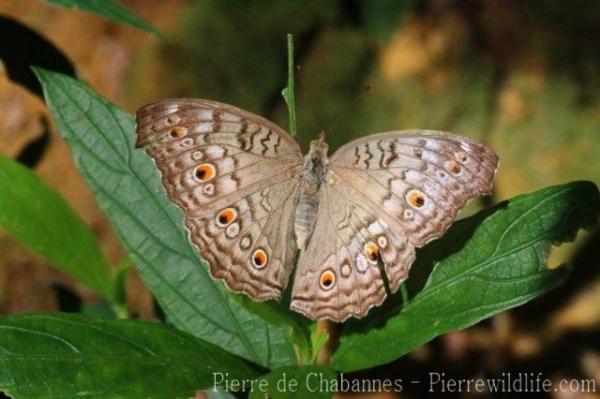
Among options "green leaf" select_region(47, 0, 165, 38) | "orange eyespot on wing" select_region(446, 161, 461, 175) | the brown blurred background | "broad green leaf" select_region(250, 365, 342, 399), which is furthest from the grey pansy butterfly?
the brown blurred background

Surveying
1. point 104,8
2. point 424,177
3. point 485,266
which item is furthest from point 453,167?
point 104,8

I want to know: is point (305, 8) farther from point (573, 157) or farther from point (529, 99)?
point (573, 157)

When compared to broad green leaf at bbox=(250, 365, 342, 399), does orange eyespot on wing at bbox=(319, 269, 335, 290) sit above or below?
above

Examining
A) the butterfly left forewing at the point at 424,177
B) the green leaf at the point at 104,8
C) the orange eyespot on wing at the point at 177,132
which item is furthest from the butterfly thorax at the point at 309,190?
the green leaf at the point at 104,8

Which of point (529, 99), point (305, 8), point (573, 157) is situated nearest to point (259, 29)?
point (305, 8)

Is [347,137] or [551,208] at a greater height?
[347,137]

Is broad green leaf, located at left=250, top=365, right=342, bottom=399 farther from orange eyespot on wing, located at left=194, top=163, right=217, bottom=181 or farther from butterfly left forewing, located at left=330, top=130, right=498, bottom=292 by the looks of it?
orange eyespot on wing, located at left=194, top=163, right=217, bottom=181

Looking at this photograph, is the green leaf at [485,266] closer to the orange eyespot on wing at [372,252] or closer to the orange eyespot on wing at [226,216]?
the orange eyespot on wing at [372,252]
